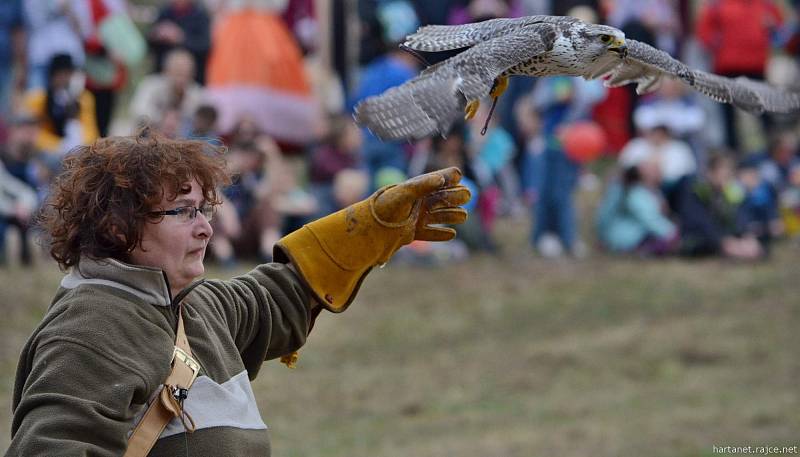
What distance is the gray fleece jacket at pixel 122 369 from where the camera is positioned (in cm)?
243

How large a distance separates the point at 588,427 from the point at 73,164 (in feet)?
14.0

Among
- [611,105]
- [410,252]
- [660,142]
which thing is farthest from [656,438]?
[611,105]

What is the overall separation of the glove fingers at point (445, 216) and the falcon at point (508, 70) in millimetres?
313

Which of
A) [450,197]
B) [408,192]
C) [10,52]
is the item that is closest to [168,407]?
[408,192]

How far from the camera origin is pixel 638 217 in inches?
364

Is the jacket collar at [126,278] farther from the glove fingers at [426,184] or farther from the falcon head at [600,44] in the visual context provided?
the falcon head at [600,44]

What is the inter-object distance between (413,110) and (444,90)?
0.11 meters

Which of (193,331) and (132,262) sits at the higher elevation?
(132,262)

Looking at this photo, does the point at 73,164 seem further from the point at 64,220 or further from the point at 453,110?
the point at 453,110

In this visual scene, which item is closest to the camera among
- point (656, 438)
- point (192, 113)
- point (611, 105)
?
point (656, 438)

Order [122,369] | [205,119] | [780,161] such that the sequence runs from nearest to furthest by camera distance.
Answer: [122,369] → [205,119] → [780,161]

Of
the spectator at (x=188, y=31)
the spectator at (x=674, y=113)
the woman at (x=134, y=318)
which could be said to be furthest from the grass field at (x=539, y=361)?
the woman at (x=134, y=318)

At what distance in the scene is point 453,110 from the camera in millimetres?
2617

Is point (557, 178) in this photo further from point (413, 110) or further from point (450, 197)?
point (413, 110)
